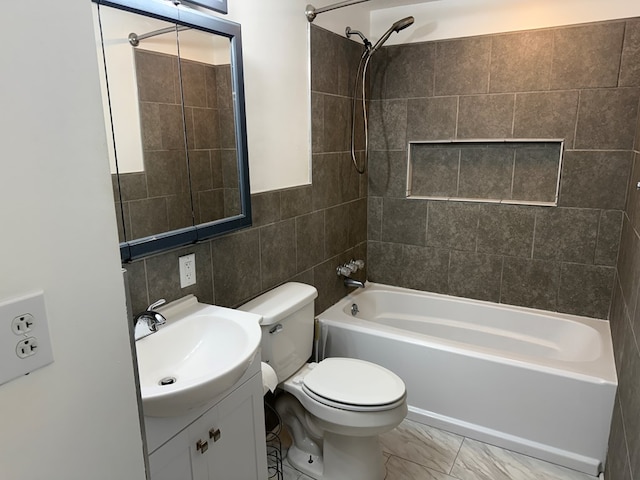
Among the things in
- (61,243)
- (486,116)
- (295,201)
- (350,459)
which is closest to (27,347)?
(61,243)

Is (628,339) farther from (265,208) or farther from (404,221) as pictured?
(265,208)

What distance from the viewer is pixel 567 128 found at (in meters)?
2.49

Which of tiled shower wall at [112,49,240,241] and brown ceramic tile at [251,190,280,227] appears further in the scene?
brown ceramic tile at [251,190,280,227]

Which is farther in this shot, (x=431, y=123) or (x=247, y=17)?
(x=431, y=123)

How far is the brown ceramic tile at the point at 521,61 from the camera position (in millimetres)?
2467

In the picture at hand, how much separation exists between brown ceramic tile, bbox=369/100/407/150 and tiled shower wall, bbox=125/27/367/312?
12.2 inches

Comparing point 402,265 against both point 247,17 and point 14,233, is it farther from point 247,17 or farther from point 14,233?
point 14,233

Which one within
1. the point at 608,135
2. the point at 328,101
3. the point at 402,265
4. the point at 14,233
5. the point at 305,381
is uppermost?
the point at 328,101

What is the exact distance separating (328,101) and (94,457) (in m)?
2.18

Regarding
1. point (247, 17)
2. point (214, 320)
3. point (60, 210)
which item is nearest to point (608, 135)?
point (247, 17)

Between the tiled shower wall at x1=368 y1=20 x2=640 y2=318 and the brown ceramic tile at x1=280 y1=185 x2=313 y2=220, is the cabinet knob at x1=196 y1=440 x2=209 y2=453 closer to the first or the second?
the brown ceramic tile at x1=280 y1=185 x2=313 y2=220

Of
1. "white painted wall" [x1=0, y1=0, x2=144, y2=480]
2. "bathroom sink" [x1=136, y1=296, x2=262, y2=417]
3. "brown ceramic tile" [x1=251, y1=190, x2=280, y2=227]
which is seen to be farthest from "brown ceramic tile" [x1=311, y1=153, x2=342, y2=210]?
"white painted wall" [x1=0, y1=0, x2=144, y2=480]

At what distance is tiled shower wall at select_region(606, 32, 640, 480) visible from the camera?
153cm

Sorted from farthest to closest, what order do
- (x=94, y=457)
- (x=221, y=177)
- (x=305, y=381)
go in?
(x=305, y=381)
(x=221, y=177)
(x=94, y=457)
